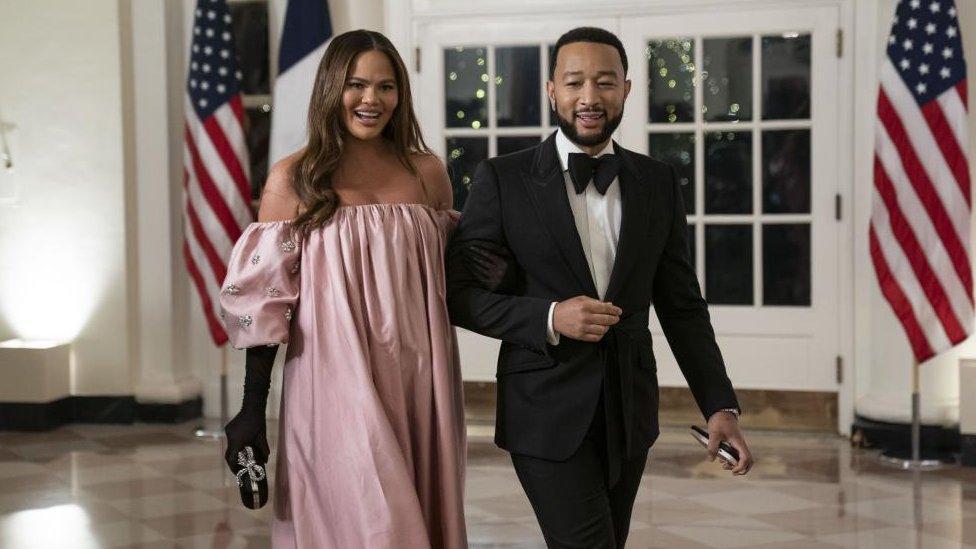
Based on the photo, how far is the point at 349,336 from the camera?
2.42 metres

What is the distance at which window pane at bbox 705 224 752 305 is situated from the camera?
632 cm

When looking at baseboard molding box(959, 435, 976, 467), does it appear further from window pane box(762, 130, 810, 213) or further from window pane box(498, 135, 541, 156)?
window pane box(498, 135, 541, 156)

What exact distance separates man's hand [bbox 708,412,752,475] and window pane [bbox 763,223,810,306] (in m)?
4.04

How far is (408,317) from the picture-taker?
2.47 meters

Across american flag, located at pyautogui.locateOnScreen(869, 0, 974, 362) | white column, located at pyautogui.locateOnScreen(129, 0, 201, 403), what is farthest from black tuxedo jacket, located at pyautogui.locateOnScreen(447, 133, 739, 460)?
white column, located at pyautogui.locateOnScreen(129, 0, 201, 403)

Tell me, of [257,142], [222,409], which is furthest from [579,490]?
[257,142]

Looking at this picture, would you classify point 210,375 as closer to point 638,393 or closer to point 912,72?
point 912,72

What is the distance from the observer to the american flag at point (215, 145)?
634 cm

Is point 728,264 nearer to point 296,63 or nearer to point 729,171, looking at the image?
point 729,171

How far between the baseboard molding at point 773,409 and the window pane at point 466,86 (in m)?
1.69

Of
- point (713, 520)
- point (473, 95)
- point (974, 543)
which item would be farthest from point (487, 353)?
point (974, 543)

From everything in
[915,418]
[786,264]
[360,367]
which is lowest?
[915,418]

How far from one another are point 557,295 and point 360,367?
42 centimetres

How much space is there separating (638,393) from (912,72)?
12.2 ft
